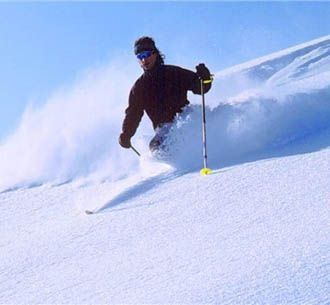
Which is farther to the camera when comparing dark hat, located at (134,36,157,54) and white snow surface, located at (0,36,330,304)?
dark hat, located at (134,36,157,54)

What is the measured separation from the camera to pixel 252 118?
20.1 ft

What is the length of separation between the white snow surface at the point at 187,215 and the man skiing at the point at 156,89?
8.6 inches

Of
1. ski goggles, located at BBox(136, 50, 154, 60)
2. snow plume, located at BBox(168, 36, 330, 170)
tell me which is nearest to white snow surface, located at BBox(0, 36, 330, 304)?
snow plume, located at BBox(168, 36, 330, 170)

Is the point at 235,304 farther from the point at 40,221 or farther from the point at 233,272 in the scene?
the point at 40,221

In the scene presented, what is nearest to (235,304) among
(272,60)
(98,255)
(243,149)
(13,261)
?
(98,255)

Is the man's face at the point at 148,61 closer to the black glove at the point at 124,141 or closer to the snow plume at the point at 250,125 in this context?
the snow plume at the point at 250,125

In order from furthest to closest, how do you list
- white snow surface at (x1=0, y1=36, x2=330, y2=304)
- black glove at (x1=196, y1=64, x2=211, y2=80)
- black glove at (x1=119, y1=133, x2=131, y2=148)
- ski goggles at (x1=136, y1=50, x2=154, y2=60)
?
1. black glove at (x1=119, y1=133, x2=131, y2=148)
2. ski goggles at (x1=136, y1=50, x2=154, y2=60)
3. black glove at (x1=196, y1=64, x2=211, y2=80)
4. white snow surface at (x1=0, y1=36, x2=330, y2=304)

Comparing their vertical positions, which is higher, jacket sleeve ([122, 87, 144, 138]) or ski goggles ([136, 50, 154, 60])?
ski goggles ([136, 50, 154, 60])

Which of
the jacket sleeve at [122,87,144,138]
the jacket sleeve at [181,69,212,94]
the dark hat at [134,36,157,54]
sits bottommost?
the jacket sleeve at [122,87,144,138]

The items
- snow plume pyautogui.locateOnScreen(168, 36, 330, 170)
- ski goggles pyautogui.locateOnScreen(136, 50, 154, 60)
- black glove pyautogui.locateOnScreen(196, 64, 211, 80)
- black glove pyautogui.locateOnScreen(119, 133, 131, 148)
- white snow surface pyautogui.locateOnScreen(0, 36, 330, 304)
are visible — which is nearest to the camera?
white snow surface pyautogui.locateOnScreen(0, 36, 330, 304)

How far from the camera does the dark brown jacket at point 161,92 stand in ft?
21.0

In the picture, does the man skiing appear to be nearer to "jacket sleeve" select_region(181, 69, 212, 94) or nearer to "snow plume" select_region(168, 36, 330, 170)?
"jacket sleeve" select_region(181, 69, 212, 94)

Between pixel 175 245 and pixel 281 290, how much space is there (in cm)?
117

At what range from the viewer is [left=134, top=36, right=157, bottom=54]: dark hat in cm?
635
